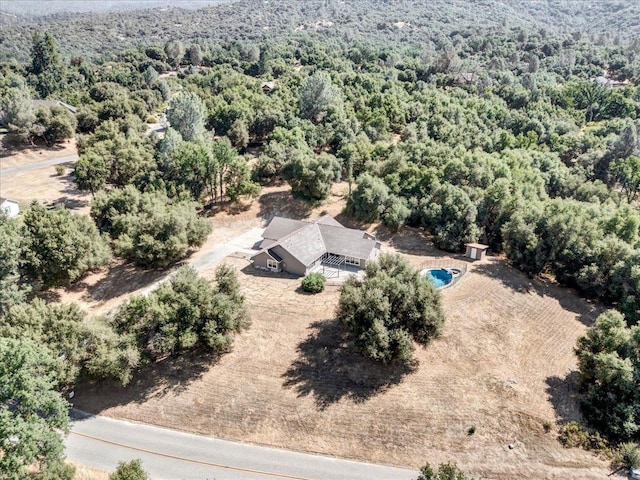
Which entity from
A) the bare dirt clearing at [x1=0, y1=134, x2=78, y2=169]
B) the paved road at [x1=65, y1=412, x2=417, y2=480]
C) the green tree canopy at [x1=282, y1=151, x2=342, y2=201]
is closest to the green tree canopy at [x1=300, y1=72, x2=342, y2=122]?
the green tree canopy at [x1=282, y1=151, x2=342, y2=201]

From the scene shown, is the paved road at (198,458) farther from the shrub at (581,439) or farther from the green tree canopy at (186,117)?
the green tree canopy at (186,117)

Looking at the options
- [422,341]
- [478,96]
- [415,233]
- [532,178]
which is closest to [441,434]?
[422,341]

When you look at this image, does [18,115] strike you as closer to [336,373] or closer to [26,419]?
[26,419]

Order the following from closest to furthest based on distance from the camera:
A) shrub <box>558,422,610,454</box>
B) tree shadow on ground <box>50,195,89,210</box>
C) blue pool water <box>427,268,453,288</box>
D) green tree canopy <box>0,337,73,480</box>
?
1. green tree canopy <box>0,337,73,480</box>
2. shrub <box>558,422,610,454</box>
3. blue pool water <box>427,268,453,288</box>
4. tree shadow on ground <box>50,195,89,210</box>

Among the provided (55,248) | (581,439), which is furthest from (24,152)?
(581,439)

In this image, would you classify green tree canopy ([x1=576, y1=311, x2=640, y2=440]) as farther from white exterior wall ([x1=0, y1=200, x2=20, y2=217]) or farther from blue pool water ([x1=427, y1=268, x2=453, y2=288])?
white exterior wall ([x1=0, y1=200, x2=20, y2=217])

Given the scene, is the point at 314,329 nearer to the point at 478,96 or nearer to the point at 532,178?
the point at 532,178
